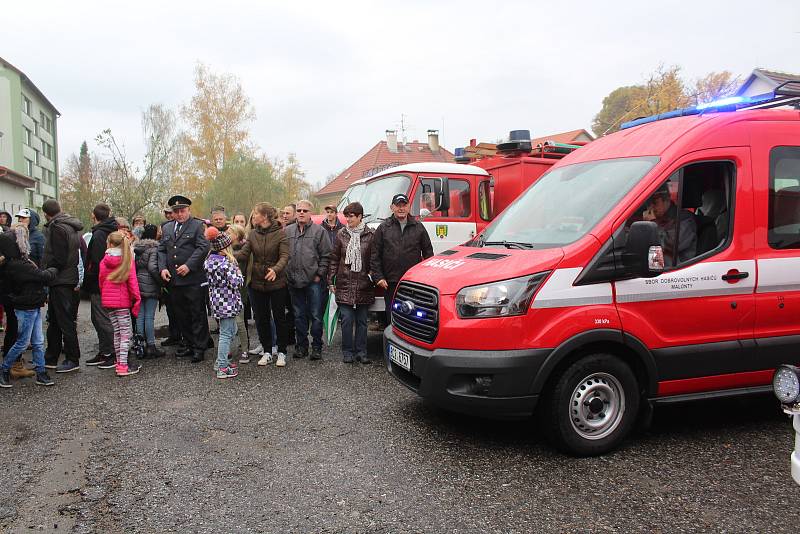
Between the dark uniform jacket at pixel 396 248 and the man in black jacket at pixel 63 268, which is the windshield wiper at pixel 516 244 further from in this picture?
the man in black jacket at pixel 63 268

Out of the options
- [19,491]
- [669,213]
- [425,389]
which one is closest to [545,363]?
[425,389]

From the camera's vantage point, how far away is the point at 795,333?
14.2ft

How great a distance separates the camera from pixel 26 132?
50.9 meters

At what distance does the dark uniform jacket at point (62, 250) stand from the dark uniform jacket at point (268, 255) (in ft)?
6.78

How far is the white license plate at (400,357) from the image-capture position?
439 centimetres

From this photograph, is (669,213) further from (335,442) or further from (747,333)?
(335,442)

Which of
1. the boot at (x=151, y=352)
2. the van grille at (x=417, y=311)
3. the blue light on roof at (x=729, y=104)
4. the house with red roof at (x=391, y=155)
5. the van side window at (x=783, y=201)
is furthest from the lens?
the house with red roof at (x=391, y=155)

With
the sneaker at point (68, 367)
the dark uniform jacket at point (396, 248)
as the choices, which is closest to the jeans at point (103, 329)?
the sneaker at point (68, 367)

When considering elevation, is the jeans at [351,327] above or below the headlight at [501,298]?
below

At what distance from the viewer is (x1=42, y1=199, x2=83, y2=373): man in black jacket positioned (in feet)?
21.4

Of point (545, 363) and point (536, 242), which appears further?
point (536, 242)

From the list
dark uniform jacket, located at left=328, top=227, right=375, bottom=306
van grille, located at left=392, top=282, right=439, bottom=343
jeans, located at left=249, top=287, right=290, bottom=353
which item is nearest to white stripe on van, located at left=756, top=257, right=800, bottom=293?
van grille, located at left=392, top=282, right=439, bottom=343

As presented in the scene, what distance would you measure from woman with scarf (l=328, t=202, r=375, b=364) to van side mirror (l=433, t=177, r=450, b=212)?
145 cm

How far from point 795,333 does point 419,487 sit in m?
3.14
